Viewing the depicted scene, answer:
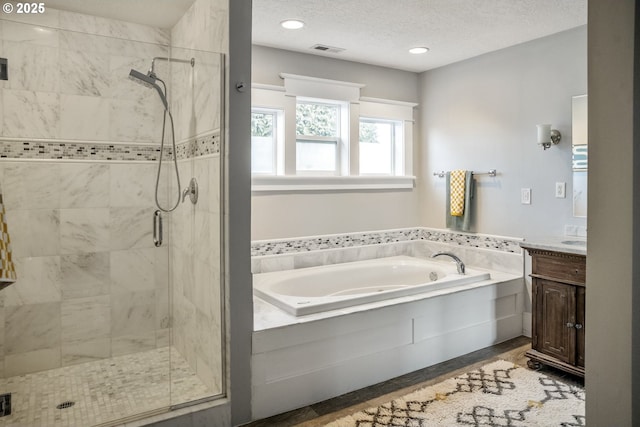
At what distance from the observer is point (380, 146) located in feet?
14.8

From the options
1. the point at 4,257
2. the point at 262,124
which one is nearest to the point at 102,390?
the point at 4,257

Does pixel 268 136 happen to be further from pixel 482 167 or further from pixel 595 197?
pixel 595 197

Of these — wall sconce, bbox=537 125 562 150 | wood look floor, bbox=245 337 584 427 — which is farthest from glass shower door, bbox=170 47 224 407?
wall sconce, bbox=537 125 562 150

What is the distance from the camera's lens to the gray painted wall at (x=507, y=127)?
344 cm

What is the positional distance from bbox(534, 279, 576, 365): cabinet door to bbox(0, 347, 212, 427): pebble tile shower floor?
2.13 meters

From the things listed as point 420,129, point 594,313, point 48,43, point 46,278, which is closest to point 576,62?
point 420,129

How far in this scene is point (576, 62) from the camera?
3330mm

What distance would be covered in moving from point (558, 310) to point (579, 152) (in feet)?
3.89

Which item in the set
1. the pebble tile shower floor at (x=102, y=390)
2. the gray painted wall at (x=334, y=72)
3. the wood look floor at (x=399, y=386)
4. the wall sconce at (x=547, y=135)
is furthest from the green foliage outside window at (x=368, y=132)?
the pebble tile shower floor at (x=102, y=390)

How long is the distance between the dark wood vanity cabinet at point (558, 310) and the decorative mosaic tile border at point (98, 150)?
2228 mm

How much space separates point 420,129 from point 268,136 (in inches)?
66.6

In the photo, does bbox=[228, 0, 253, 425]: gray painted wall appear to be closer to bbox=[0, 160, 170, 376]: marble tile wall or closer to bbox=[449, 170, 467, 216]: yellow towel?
bbox=[0, 160, 170, 376]: marble tile wall

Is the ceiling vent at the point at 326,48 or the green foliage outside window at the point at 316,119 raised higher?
the ceiling vent at the point at 326,48

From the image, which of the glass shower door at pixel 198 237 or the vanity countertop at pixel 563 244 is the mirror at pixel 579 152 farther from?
the glass shower door at pixel 198 237
